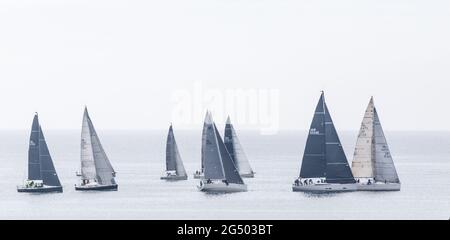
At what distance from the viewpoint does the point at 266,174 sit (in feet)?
509

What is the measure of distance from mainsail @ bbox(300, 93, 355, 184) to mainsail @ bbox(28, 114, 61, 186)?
22.5 metres

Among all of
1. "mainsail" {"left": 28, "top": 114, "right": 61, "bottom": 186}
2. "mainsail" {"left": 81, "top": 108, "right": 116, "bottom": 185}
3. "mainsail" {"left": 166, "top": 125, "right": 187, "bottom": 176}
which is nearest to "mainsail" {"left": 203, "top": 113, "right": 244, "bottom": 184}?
"mainsail" {"left": 81, "top": 108, "right": 116, "bottom": 185}

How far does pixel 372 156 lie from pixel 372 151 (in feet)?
1.54

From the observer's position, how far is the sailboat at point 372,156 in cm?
10281

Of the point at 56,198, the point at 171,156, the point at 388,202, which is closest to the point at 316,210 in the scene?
the point at 388,202

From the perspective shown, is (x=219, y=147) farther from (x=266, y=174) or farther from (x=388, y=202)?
(x=266, y=174)

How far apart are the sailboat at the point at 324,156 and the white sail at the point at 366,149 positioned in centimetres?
243

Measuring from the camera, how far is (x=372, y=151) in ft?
340

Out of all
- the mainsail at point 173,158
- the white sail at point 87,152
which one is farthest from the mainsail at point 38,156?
the mainsail at point 173,158

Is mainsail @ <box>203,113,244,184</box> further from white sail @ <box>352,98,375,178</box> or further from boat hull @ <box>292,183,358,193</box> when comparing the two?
white sail @ <box>352,98,375,178</box>

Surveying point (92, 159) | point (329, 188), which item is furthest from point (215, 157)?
point (92, 159)

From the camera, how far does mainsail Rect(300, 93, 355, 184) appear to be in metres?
99.2

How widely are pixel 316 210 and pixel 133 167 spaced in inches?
3863

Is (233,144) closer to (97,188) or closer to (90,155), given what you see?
(97,188)
